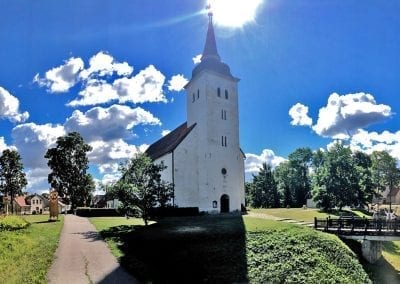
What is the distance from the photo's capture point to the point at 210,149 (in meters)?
35.9

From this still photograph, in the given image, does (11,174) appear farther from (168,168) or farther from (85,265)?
(85,265)

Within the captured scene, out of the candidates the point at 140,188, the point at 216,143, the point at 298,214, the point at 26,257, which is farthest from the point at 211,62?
the point at 26,257

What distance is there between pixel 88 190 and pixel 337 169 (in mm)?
37201

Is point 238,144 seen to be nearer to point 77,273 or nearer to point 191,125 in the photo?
point 191,125

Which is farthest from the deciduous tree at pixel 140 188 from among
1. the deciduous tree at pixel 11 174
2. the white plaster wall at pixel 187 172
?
the deciduous tree at pixel 11 174

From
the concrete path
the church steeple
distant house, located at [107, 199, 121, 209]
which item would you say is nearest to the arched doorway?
distant house, located at [107, 199, 121, 209]

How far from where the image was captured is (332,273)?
15.5 meters

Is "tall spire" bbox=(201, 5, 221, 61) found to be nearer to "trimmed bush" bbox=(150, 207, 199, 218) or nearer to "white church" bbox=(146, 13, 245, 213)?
"white church" bbox=(146, 13, 245, 213)

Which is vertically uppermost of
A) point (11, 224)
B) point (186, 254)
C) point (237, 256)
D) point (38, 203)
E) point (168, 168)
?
point (168, 168)

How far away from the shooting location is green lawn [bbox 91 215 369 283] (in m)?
13.4

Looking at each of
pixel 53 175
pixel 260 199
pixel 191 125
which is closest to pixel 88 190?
pixel 53 175

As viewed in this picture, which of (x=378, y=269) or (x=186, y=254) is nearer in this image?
(x=186, y=254)

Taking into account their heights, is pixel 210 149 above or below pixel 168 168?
above

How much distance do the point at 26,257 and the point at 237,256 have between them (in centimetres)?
861
